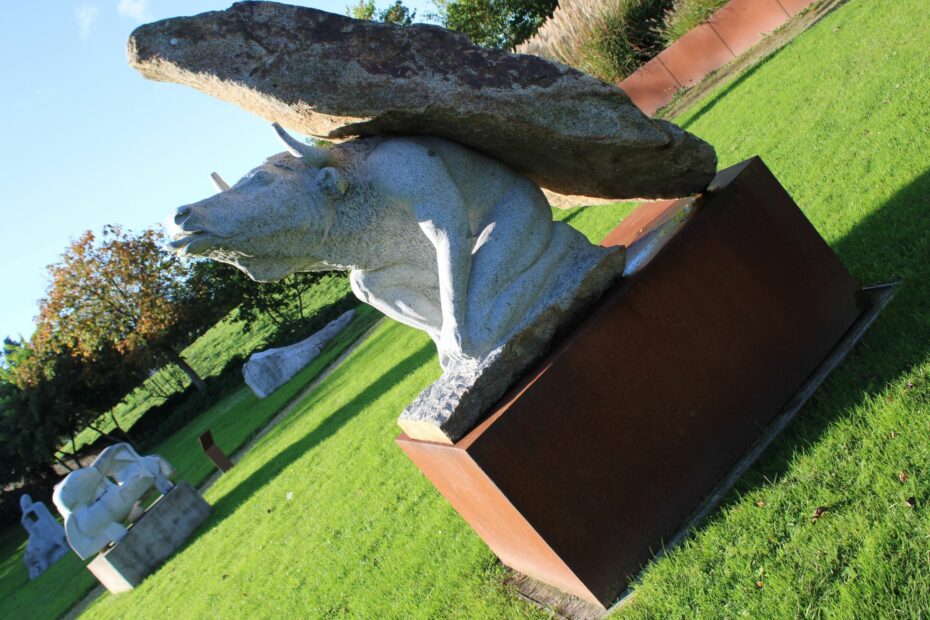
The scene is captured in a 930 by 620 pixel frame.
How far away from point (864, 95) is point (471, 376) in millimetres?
5353

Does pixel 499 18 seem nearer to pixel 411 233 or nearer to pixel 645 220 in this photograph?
pixel 645 220

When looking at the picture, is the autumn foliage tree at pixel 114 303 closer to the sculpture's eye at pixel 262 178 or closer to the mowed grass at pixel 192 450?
the mowed grass at pixel 192 450

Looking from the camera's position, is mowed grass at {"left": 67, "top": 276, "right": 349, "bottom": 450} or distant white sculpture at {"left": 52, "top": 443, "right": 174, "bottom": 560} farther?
mowed grass at {"left": 67, "top": 276, "right": 349, "bottom": 450}

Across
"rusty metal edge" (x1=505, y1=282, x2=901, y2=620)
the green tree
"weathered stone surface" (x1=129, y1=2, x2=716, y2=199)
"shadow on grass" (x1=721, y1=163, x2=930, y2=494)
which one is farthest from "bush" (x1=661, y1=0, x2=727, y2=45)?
"weathered stone surface" (x1=129, y1=2, x2=716, y2=199)

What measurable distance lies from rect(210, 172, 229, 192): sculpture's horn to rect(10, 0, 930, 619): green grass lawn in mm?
2372

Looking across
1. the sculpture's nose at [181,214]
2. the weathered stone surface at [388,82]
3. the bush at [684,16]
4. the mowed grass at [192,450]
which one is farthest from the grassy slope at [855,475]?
the mowed grass at [192,450]

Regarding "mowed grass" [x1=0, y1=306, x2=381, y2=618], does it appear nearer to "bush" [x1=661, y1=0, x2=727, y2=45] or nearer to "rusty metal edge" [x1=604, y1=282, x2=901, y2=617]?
"bush" [x1=661, y1=0, x2=727, y2=45]

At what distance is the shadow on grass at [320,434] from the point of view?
1009 centimetres

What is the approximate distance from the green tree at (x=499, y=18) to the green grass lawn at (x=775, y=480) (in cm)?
854

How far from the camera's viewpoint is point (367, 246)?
3.31m

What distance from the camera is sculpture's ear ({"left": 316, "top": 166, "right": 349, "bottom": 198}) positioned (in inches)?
124

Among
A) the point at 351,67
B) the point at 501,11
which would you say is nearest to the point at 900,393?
the point at 351,67

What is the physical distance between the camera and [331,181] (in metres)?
3.15

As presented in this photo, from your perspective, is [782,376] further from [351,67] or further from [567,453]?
[351,67]
